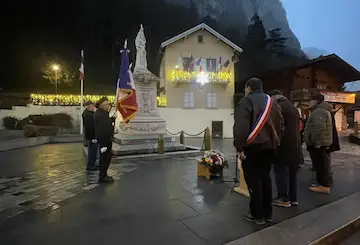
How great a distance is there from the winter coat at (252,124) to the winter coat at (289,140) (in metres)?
0.78

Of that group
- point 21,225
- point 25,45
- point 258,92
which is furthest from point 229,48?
point 25,45

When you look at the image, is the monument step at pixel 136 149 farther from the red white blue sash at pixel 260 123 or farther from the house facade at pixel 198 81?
the house facade at pixel 198 81

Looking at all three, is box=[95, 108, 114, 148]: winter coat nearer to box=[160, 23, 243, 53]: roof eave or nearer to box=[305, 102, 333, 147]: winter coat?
box=[305, 102, 333, 147]: winter coat

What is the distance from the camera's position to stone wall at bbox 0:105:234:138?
18.4 metres

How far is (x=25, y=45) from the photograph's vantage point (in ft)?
94.2

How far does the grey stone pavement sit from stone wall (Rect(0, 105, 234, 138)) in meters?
13.7

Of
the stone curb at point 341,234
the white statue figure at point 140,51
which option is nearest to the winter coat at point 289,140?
the stone curb at point 341,234

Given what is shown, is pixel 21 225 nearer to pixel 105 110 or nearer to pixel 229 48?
pixel 105 110

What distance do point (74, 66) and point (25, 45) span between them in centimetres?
636

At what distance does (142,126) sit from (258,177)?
6.47 meters

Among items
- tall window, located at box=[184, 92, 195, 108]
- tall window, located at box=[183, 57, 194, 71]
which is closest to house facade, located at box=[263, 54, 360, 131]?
tall window, located at box=[184, 92, 195, 108]

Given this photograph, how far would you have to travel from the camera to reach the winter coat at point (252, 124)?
2.99 m

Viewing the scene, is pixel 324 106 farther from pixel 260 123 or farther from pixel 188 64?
pixel 188 64

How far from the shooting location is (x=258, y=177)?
3.10m
